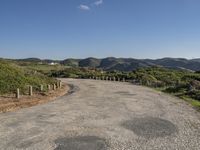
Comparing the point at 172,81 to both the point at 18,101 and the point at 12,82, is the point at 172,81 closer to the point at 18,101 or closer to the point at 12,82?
the point at 12,82

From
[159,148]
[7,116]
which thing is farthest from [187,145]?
[7,116]

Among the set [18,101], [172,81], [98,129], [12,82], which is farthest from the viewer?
[172,81]

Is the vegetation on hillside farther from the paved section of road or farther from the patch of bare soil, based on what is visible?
the patch of bare soil

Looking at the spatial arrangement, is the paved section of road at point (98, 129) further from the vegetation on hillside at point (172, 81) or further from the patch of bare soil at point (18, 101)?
the vegetation on hillside at point (172, 81)

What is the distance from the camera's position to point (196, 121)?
49.4 feet

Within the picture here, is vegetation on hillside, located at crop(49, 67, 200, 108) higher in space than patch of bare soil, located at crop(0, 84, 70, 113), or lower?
lower

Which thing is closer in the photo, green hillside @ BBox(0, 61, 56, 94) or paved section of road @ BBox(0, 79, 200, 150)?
paved section of road @ BBox(0, 79, 200, 150)

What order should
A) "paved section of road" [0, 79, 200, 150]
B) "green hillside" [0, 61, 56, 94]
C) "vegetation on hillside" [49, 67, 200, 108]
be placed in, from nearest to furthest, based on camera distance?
"paved section of road" [0, 79, 200, 150] < "green hillside" [0, 61, 56, 94] < "vegetation on hillside" [49, 67, 200, 108]

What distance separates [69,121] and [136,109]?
5731 millimetres

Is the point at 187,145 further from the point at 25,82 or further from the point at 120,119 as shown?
the point at 25,82

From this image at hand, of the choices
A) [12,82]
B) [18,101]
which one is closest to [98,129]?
[18,101]

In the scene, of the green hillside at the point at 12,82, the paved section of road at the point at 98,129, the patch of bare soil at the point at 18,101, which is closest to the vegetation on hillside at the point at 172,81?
the paved section of road at the point at 98,129

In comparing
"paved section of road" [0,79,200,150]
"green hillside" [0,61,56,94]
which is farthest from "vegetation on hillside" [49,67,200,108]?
"green hillside" [0,61,56,94]

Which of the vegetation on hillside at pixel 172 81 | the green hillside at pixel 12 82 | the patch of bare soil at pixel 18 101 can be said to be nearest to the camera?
the patch of bare soil at pixel 18 101
